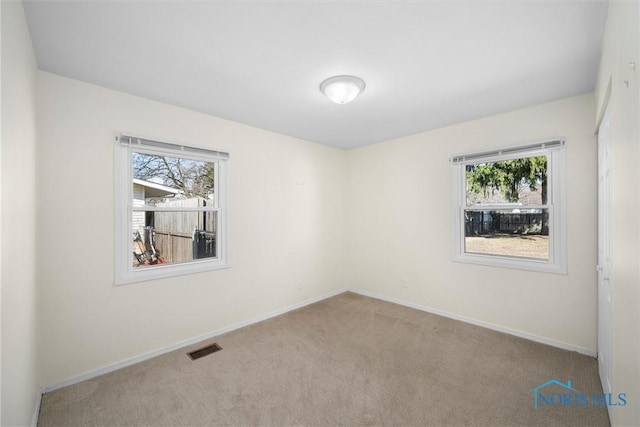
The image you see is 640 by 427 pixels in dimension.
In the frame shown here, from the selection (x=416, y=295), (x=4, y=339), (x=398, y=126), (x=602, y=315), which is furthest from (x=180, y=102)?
(x=602, y=315)

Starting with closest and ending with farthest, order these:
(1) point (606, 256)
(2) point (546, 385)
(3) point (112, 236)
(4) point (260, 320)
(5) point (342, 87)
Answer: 1. (1) point (606, 256)
2. (2) point (546, 385)
3. (5) point (342, 87)
4. (3) point (112, 236)
5. (4) point (260, 320)

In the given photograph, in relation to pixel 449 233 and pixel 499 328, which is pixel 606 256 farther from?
pixel 449 233

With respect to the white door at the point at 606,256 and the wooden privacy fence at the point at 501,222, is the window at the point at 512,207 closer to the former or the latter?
the wooden privacy fence at the point at 501,222

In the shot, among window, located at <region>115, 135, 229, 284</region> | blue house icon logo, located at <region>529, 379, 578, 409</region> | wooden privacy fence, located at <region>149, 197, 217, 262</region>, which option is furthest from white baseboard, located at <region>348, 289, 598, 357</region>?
wooden privacy fence, located at <region>149, 197, 217, 262</region>

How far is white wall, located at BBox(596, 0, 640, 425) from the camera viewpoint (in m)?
1.08

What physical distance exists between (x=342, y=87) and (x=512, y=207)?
2343 millimetres

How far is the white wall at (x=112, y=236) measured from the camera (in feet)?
7.14

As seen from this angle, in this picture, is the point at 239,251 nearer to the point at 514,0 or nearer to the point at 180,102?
the point at 180,102

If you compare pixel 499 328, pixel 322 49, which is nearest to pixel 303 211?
pixel 322 49

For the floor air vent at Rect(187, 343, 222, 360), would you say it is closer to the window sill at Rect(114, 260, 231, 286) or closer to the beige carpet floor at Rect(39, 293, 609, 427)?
the beige carpet floor at Rect(39, 293, 609, 427)

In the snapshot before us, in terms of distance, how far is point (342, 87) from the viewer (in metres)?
2.30

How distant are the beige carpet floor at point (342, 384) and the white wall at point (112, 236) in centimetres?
31

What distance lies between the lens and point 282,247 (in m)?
3.82

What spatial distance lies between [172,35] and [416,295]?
12.4ft
